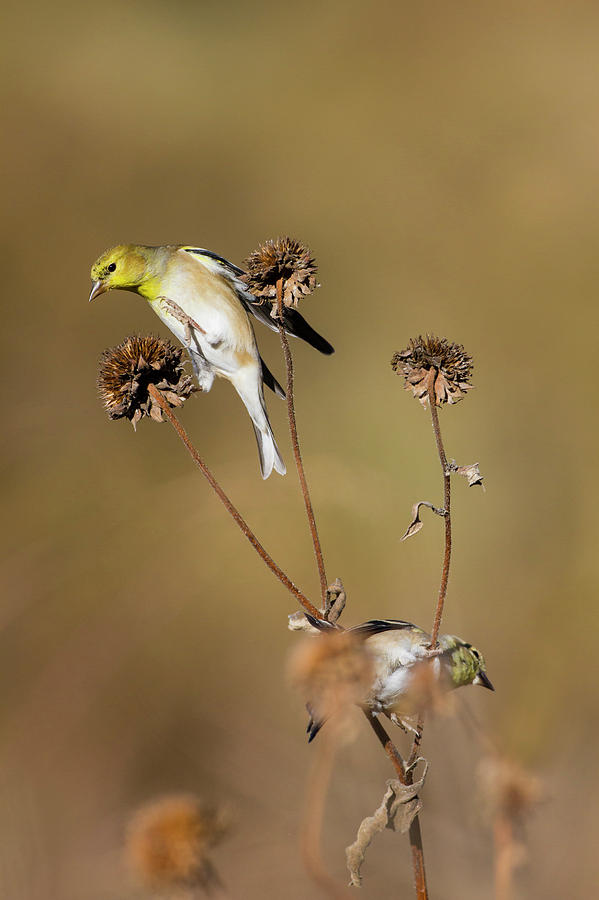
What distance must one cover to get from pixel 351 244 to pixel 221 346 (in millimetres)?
896

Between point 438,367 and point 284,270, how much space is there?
98 mm

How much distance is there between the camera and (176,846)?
399 millimetres

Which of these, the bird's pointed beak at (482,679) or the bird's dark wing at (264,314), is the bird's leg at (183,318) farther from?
the bird's pointed beak at (482,679)

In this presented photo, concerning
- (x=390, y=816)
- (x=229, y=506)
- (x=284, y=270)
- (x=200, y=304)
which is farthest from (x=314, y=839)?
(x=200, y=304)

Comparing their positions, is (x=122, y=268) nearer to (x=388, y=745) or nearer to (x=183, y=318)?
(x=183, y=318)

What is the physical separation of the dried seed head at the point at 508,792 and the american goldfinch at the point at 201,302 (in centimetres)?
28

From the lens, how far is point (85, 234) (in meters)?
1.32

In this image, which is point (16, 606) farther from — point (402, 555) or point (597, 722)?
point (597, 722)

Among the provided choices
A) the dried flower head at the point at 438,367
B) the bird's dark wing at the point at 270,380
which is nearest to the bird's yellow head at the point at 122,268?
the bird's dark wing at the point at 270,380

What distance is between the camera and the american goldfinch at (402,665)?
0.35 metres

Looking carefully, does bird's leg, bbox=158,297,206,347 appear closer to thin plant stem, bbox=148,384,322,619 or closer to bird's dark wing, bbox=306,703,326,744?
thin plant stem, bbox=148,384,322,619

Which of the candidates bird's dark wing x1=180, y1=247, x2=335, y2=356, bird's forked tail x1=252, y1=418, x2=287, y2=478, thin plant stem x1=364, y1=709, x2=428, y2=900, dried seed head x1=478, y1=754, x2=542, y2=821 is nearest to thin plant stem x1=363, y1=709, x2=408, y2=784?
thin plant stem x1=364, y1=709, x2=428, y2=900

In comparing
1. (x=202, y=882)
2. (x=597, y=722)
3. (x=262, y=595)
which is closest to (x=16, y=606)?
(x=262, y=595)

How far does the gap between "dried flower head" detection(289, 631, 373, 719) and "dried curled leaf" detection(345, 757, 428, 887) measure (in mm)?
43
